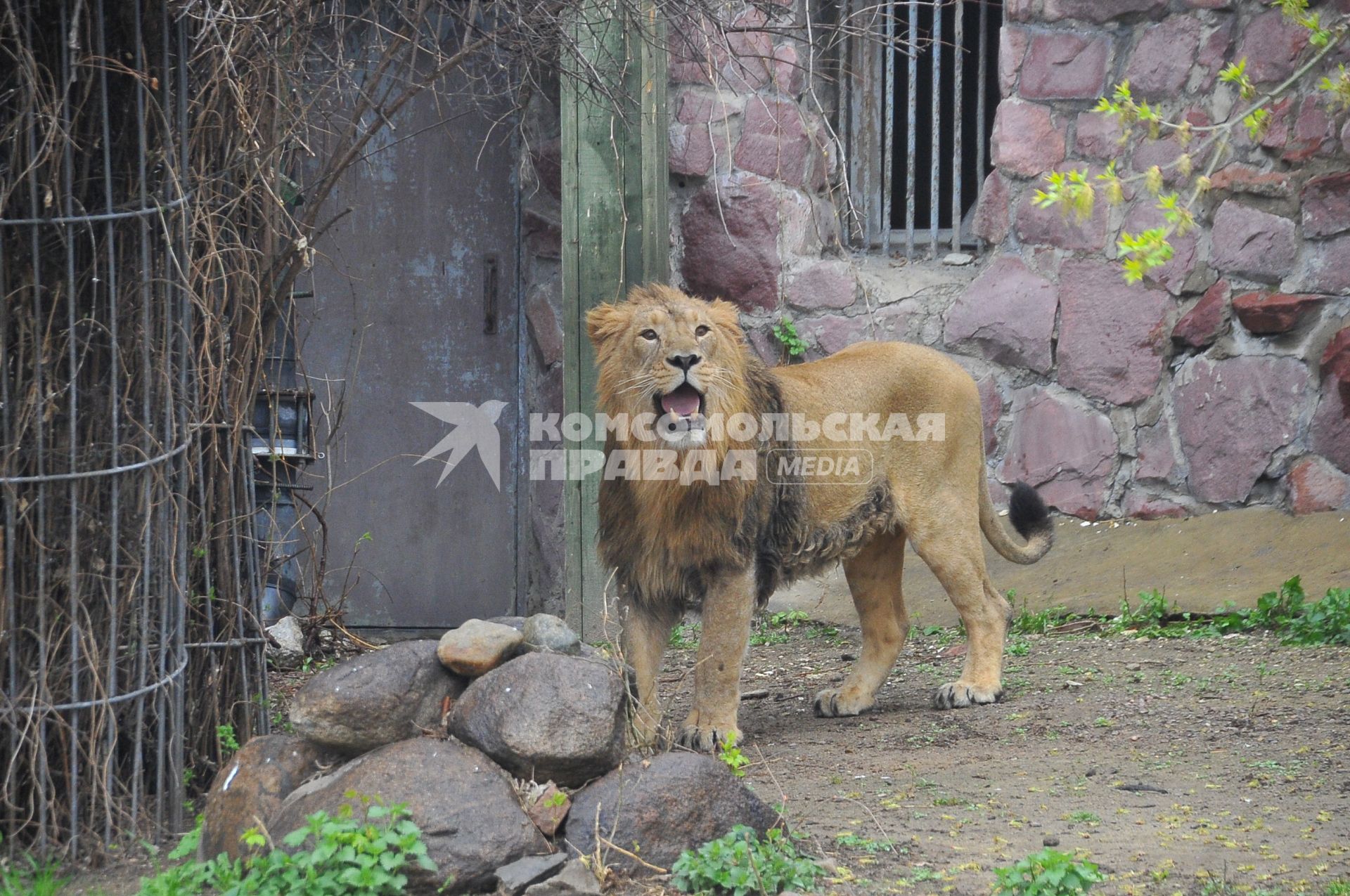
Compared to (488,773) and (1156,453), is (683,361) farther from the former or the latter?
(1156,453)

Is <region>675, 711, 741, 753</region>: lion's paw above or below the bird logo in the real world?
below

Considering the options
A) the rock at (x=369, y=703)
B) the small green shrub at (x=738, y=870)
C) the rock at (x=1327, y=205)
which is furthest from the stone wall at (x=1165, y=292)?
the rock at (x=369, y=703)

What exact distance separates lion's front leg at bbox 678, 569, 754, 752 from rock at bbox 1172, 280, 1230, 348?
9.01ft

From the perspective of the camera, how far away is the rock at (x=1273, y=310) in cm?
640

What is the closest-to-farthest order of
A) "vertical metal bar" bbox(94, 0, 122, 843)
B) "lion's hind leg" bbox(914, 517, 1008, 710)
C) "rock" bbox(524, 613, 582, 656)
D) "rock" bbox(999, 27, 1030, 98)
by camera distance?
"vertical metal bar" bbox(94, 0, 122, 843) < "rock" bbox(524, 613, 582, 656) < "lion's hind leg" bbox(914, 517, 1008, 710) < "rock" bbox(999, 27, 1030, 98)

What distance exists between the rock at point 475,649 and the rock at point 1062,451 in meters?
3.59

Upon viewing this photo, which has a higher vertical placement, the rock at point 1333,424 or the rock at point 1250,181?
the rock at point 1250,181

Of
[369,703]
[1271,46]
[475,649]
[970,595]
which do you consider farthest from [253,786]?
[1271,46]

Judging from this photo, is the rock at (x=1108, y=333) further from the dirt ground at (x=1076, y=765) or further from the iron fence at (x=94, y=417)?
the iron fence at (x=94, y=417)

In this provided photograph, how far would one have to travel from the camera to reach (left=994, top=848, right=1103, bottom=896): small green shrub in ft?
10.7

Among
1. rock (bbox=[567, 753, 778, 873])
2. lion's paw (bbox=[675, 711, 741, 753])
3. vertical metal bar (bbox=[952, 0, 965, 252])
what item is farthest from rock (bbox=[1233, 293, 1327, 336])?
rock (bbox=[567, 753, 778, 873])

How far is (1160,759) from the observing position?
15.1ft

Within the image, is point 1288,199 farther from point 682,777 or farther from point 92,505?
point 92,505

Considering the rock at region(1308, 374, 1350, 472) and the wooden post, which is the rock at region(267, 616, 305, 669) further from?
the rock at region(1308, 374, 1350, 472)
